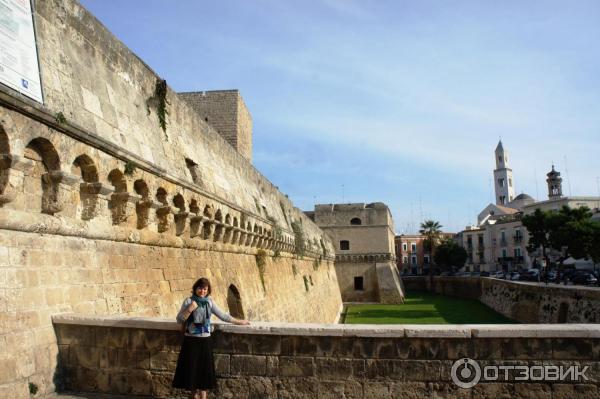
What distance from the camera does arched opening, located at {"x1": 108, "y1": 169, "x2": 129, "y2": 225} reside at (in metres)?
6.13

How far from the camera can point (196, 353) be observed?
418cm

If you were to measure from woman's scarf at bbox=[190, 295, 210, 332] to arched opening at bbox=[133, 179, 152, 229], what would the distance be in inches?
111

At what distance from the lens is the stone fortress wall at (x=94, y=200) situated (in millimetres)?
4363

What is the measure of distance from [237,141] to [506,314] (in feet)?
61.9

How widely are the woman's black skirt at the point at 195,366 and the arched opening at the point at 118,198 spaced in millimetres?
2605

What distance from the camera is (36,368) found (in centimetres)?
439

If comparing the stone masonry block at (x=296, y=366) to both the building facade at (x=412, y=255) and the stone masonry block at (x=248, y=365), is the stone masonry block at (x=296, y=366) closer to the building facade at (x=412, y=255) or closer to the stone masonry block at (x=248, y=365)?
the stone masonry block at (x=248, y=365)

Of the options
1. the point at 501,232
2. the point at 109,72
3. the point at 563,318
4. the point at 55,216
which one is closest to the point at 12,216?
the point at 55,216

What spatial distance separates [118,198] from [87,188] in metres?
0.65

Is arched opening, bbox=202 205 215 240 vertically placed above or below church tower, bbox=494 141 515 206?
below

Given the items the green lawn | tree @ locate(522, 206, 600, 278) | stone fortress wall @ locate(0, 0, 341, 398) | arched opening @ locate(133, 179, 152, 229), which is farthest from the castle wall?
tree @ locate(522, 206, 600, 278)

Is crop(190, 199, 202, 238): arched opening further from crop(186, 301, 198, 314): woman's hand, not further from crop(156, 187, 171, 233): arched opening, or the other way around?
crop(186, 301, 198, 314): woman's hand

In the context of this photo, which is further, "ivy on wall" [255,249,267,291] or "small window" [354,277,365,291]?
"small window" [354,277,365,291]

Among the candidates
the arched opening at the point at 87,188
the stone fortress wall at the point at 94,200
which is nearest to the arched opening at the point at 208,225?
the stone fortress wall at the point at 94,200
